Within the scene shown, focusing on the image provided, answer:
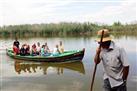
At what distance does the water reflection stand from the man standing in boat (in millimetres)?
8434

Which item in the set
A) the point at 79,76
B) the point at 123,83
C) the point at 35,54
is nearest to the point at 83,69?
the point at 79,76

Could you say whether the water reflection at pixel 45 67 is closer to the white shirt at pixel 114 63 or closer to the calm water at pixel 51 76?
the calm water at pixel 51 76

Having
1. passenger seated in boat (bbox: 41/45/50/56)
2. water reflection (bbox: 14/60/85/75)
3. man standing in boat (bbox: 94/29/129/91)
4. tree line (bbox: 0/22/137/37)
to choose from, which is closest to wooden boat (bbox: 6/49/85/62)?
water reflection (bbox: 14/60/85/75)

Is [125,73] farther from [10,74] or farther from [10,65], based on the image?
[10,65]

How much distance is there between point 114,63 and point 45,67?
35.4 ft

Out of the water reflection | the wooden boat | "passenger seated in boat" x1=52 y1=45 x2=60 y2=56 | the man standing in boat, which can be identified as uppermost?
the man standing in boat

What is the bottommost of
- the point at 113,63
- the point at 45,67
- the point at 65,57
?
the point at 45,67

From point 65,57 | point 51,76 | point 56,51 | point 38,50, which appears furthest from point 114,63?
point 38,50

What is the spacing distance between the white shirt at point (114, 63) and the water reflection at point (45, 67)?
8.45 metres

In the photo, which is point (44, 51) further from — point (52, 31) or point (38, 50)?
point (52, 31)

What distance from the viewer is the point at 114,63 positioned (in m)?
3.88

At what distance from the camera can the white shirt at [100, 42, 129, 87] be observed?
3857 millimetres

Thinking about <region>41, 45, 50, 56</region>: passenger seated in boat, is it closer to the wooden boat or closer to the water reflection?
the wooden boat

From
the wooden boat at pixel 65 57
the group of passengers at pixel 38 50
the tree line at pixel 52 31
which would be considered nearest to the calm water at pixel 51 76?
the wooden boat at pixel 65 57
